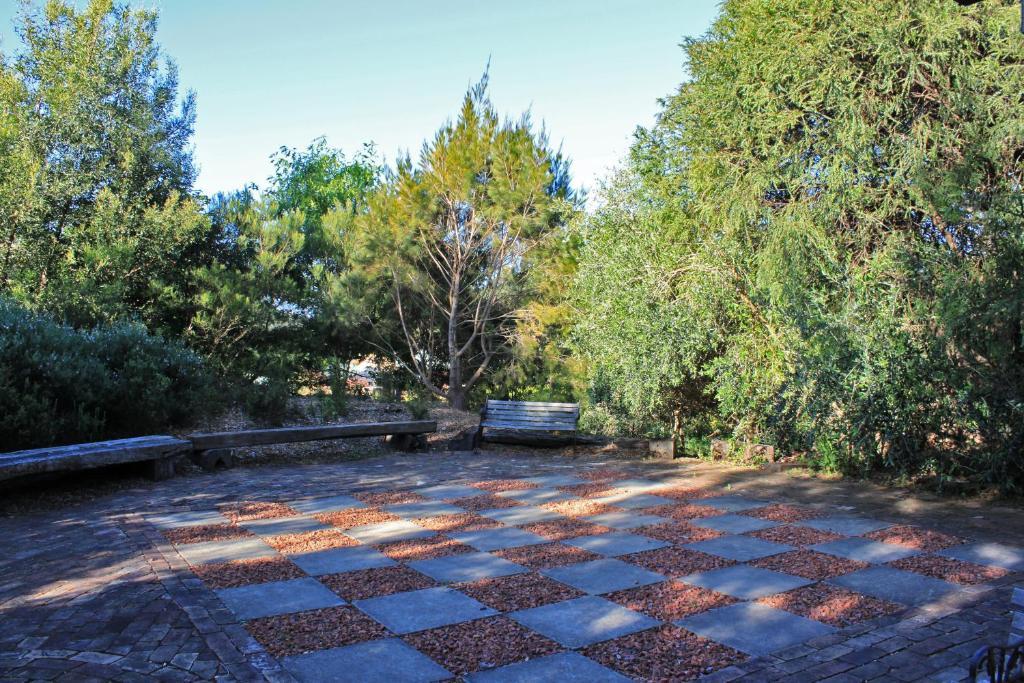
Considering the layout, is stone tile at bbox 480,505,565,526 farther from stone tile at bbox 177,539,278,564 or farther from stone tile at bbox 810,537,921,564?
stone tile at bbox 810,537,921,564

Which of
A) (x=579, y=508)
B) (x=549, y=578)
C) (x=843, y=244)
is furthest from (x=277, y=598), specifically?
(x=843, y=244)

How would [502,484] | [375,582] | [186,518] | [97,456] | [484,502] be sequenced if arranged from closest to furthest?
[375,582] → [186,518] → [484,502] → [97,456] → [502,484]

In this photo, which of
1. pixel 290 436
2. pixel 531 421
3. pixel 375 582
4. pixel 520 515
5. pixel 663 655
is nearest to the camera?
pixel 663 655

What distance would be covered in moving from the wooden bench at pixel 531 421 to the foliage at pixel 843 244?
143cm

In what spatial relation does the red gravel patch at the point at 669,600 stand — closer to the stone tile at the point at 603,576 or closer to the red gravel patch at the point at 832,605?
the stone tile at the point at 603,576

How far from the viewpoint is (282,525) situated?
20.4 ft

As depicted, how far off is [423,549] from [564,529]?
4.29 ft

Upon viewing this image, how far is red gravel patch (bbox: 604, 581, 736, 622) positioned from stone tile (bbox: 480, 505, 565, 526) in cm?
200

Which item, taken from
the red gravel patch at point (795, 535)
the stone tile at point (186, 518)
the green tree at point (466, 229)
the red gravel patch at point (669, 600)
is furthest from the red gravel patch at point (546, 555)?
the green tree at point (466, 229)

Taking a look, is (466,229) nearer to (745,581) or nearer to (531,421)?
(531,421)

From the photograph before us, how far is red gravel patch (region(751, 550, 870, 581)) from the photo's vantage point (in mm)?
4930

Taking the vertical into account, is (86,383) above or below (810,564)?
above

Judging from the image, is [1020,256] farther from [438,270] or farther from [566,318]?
[438,270]

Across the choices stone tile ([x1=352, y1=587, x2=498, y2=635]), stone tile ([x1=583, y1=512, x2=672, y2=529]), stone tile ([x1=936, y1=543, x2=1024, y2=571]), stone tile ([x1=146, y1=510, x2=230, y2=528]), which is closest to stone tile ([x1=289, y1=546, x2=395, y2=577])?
stone tile ([x1=352, y1=587, x2=498, y2=635])
